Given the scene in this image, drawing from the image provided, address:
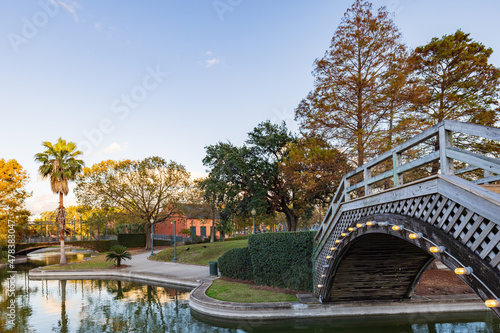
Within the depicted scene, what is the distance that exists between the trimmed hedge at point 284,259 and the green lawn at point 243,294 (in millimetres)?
720

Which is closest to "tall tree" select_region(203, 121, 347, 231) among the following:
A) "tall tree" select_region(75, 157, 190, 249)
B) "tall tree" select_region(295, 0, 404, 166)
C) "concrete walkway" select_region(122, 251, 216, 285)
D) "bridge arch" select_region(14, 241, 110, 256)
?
"concrete walkway" select_region(122, 251, 216, 285)

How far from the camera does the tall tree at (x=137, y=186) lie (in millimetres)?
37281

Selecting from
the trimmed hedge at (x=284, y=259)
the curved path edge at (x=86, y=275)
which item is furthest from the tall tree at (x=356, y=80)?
the curved path edge at (x=86, y=275)

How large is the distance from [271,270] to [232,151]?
14.0 m

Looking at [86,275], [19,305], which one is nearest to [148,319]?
[19,305]

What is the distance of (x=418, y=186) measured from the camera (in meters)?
5.40

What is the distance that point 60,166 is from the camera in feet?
87.5

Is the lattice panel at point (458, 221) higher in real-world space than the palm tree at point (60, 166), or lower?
lower

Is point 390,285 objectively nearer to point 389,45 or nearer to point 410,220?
point 410,220

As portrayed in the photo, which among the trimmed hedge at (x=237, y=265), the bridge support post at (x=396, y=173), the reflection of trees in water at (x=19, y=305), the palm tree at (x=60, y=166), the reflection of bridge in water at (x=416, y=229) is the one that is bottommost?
the reflection of trees in water at (x=19, y=305)

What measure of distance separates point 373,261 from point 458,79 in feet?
33.1

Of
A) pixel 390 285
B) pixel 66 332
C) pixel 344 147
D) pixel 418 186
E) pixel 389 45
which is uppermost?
pixel 389 45

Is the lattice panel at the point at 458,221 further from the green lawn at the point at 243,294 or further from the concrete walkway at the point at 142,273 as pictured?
the concrete walkway at the point at 142,273

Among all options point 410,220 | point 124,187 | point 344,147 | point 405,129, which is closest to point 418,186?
point 410,220
